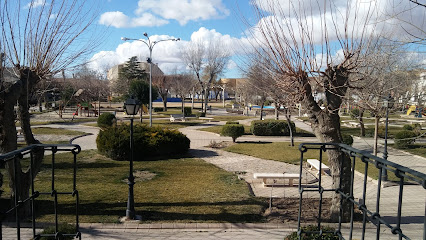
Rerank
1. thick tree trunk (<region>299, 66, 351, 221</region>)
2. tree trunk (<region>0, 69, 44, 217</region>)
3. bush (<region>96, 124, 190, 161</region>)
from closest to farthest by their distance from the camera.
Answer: thick tree trunk (<region>299, 66, 351, 221</region>) → tree trunk (<region>0, 69, 44, 217</region>) → bush (<region>96, 124, 190, 161</region>)

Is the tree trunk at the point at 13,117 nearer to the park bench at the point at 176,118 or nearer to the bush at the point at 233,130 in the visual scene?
the bush at the point at 233,130

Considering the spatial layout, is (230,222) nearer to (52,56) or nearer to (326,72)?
(326,72)

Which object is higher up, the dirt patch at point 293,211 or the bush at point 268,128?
the bush at point 268,128

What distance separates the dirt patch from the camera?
716cm

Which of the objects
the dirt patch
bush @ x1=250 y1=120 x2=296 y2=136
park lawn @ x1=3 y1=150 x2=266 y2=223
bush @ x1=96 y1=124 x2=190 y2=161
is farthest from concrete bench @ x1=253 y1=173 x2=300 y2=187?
bush @ x1=250 y1=120 x2=296 y2=136

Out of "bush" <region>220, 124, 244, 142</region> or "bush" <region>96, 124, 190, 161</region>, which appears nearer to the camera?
"bush" <region>96, 124, 190, 161</region>

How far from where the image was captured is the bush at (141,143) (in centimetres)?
1358

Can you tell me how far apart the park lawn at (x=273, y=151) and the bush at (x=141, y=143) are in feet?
9.67

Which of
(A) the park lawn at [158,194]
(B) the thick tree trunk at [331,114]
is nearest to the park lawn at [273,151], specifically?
(A) the park lawn at [158,194]

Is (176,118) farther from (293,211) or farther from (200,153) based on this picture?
(293,211)

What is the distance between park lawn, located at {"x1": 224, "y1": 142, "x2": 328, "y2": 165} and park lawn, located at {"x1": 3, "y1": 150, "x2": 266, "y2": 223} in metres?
3.39

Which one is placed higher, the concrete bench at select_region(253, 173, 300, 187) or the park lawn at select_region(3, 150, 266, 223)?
the concrete bench at select_region(253, 173, 300, 187)

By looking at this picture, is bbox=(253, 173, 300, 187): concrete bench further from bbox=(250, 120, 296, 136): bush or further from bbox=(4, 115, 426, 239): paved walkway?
bbox=(250, 120, 296, 136): bush

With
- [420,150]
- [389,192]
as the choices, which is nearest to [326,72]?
[389,192]
